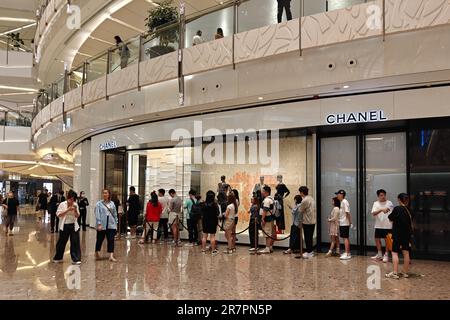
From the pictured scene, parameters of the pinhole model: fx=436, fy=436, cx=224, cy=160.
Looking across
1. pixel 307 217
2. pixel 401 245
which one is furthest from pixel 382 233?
pixel 401 245

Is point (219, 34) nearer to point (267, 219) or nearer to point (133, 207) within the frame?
point (267, 219)

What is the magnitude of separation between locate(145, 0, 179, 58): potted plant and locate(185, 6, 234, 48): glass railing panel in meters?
0.57

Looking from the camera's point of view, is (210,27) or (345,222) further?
(210,27)

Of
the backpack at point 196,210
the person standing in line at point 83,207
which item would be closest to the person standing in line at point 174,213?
the backpack at point 196,210

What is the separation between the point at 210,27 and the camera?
1112 cm

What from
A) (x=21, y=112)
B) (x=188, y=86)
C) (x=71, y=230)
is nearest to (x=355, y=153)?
(x=188, y=86)

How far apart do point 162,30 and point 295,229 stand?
6.56 m

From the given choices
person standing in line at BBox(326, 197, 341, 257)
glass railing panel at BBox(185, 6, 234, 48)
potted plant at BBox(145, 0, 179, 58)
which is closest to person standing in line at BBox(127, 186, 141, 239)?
potted plant at BBox(145, 0, 179, 58)

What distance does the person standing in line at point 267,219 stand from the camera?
10.4m

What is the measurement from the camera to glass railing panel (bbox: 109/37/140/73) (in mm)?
13001

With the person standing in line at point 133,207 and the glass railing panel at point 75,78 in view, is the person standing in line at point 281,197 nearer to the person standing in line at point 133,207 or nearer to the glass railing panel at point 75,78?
the person standing in line at point 133,207

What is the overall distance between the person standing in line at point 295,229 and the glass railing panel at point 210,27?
4.43 meters

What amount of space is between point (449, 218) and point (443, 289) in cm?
321

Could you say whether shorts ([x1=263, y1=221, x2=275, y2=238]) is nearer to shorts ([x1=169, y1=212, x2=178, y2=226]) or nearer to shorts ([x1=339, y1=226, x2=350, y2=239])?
shorts ([x1=339, y1=226, x2=350, y2=239])
